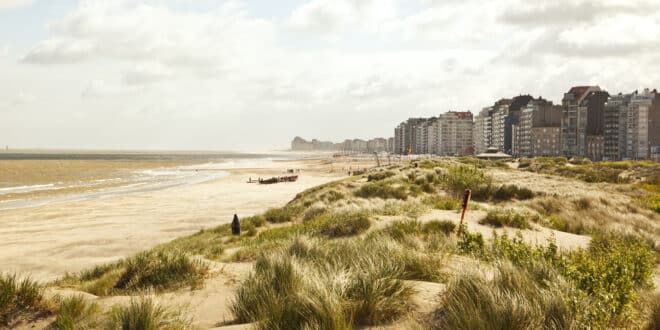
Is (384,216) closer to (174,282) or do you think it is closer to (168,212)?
(174,282)

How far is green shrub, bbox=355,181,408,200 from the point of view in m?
23.6

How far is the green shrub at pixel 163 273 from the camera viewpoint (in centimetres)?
754

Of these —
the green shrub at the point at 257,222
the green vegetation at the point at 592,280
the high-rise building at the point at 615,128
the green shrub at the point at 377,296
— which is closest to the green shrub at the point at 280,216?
A: the green shrub at the point at 257,222

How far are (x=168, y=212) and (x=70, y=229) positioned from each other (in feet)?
22.4

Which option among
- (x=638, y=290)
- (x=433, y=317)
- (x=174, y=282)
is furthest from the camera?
(x=174, y=282)

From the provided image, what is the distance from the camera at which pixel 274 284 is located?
5914 millimetres

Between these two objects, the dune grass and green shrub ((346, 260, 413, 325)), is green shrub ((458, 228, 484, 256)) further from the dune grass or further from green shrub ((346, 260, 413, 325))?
green shrub ((346, 260, 413, 325))

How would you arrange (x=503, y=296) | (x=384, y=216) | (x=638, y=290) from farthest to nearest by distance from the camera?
(x=384, y=216) < (x=638, y=290) < (x=503, y=296)

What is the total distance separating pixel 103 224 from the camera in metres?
24.5

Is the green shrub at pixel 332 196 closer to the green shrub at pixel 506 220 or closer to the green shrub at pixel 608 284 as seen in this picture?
the green shrub at pixel 506 220

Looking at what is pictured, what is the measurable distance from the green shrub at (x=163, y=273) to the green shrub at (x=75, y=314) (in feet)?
4.78

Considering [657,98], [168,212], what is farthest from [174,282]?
[657,98]

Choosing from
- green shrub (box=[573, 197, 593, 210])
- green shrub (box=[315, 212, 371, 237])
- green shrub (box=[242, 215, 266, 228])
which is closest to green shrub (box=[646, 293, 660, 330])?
green shrub (box=[315, 212, 371, 237])

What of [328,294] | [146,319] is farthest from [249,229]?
[328,294]
